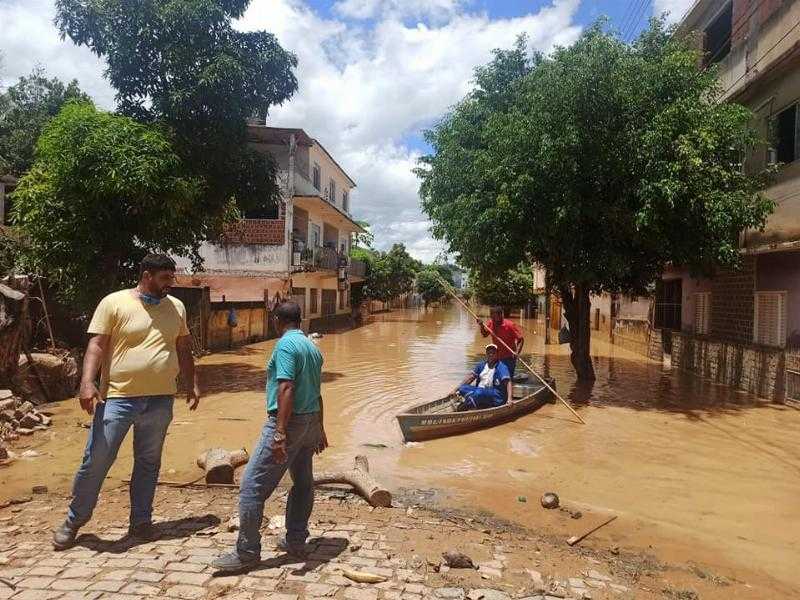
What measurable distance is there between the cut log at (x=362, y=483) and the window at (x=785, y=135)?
11.2m

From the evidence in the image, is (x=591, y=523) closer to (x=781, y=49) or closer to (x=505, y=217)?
(x=505, y=217)

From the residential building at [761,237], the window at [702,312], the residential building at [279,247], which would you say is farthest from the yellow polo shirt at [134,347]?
the residential building at [279,247]

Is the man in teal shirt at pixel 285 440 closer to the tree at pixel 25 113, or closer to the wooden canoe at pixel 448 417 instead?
the wooden canoe at pixel 448 417

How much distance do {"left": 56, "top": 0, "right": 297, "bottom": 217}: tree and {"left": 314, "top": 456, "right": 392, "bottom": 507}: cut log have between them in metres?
8.76

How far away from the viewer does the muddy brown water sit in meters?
5.36

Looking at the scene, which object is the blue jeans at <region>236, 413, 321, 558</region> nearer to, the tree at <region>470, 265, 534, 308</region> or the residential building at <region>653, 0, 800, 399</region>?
the residential building at <region>653, 0, 800, 399</region>

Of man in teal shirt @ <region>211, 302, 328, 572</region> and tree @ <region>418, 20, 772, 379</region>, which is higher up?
tree @ <region>418, 20, 772, 379</region>

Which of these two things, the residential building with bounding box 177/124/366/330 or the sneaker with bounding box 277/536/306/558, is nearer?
the sneaker with bounding box 277/536/306/558

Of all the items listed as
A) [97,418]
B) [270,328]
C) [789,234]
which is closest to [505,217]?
[789,234]

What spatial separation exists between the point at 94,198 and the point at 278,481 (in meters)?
8.80

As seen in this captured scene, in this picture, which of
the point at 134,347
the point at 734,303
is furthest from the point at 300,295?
the point at 134,347

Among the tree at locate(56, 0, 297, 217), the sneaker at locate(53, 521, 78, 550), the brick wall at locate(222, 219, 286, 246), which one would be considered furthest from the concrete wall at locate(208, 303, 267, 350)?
the sneaker at locate(53, 521, 78, 550)

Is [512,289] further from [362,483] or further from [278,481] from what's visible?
[278,481]

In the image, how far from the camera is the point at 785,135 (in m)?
12.1
